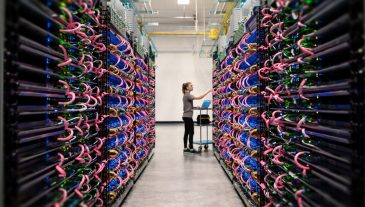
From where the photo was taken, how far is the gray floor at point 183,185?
3.85 meters

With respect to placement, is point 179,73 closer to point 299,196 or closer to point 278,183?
point 278,183

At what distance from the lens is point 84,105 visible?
91.4 inches

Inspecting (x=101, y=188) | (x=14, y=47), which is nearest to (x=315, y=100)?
(x=14, y=47)

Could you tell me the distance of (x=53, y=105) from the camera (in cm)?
212

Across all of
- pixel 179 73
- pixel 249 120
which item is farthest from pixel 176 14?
pixel 249 120

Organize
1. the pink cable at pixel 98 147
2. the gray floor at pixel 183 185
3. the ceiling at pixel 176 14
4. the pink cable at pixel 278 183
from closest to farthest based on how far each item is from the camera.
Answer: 1. the pink cable at pixel 278 183
2. the pink cable at pixel 98 147
3. the gray floor at pixel 183 185
4. the ceiling at pixel 176 14

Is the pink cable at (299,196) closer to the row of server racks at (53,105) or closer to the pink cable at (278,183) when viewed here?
the pink cable at (278,183)

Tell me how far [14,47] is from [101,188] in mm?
1787

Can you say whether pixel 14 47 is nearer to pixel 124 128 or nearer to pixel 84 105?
pixel 84 105

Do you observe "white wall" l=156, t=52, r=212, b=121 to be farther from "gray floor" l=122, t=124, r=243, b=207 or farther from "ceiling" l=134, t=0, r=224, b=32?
"gray floor" l=122, t=124, r=243, b=207

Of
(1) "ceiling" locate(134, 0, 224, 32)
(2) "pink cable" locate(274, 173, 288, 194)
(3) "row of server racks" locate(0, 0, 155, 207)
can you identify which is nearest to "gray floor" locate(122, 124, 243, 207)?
(3) "row of server racks" locate(0, 0, 155, 207)

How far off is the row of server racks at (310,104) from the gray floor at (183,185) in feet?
2.22

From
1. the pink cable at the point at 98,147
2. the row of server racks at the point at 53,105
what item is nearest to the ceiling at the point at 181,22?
the row of server racks at the point at 53,105

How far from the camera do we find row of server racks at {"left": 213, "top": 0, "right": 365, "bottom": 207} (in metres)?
1.36
